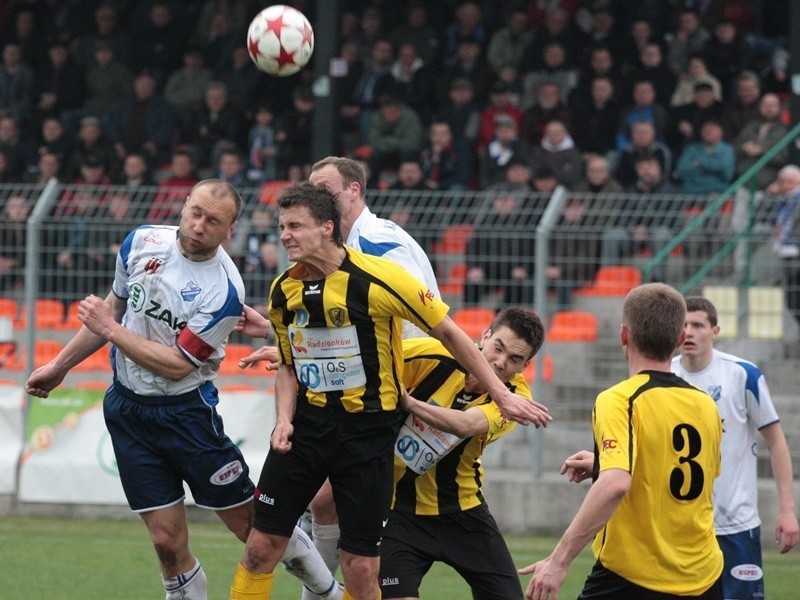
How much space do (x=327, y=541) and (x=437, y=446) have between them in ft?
3.73

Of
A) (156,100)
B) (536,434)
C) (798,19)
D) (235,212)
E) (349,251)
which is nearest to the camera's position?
(349,251)

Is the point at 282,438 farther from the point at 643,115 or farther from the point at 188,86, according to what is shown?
the point at 188,86

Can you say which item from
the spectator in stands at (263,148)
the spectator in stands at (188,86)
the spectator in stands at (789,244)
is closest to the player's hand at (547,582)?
the spectator in stands at (789,244)

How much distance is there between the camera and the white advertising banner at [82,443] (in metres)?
11.2

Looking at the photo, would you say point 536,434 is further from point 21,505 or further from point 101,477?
point 21,505

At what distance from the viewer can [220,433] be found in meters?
6.41

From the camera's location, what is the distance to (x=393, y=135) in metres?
14.5

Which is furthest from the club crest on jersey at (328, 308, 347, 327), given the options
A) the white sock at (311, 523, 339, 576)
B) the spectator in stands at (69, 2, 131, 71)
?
the spectator in stands at (69, 2, 131, 71)

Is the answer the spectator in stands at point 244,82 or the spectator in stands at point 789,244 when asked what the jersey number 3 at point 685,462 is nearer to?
the spectator in stands at point 789,244

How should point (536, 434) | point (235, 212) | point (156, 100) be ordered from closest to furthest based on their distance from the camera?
point (235, 212) < point (536, 434) < point (156, 100)

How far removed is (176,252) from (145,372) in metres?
0.55

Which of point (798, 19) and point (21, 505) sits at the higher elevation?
point (798, 19)

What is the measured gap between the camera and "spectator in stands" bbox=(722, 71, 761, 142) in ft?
44.8

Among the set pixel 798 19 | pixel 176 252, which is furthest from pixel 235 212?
pixel 798 19
